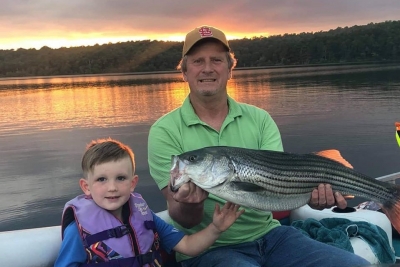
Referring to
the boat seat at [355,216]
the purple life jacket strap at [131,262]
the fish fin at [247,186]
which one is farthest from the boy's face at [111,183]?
the boat seat at [355,216]

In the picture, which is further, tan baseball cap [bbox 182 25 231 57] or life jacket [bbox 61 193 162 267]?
tan baseball cap [bbox 182 25 231 57]

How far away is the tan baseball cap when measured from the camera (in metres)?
4.02

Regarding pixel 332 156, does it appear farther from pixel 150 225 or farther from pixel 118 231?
pixel 118 231

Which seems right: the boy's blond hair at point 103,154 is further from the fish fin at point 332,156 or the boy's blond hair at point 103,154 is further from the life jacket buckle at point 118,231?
the fish fin at point 332,156

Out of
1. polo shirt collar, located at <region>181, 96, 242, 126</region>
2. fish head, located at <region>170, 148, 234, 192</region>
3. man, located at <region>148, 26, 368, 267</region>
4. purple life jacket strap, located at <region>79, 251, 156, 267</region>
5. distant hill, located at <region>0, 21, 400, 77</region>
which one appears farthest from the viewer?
distant hill, located at <region>0, 21, 400, 77</region>

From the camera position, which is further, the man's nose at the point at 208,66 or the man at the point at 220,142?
the man's nose at the point at 208,66

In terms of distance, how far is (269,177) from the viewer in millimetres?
3205

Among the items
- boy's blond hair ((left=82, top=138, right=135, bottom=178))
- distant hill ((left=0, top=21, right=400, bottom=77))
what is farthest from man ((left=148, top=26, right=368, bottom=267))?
distant hill ((left=0, top=21, right=400, bottom=77))

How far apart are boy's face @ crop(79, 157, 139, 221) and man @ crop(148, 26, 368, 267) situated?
44cm

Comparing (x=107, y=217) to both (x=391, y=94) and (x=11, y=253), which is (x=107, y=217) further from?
(x=391, y=94)

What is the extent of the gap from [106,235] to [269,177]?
1.22m

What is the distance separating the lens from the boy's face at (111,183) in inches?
127

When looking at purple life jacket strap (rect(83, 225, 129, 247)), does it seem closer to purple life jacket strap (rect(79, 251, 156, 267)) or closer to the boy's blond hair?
purple life jacket strap (rect(79, 251, 156, 267))

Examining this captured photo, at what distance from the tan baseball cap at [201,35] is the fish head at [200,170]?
4.41 ft
